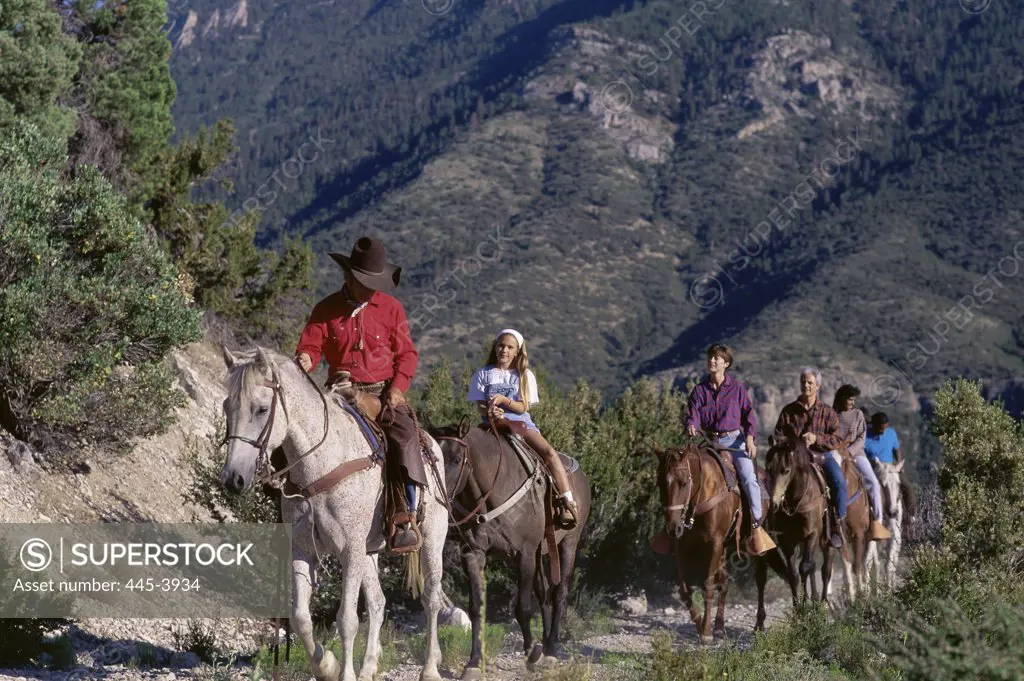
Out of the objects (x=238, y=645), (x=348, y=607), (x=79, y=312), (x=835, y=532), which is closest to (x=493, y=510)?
(x=348, y=607)

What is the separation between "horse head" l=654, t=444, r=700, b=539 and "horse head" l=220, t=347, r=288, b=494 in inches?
225

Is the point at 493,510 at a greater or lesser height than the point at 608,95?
lesser

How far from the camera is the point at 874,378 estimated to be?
253 ft

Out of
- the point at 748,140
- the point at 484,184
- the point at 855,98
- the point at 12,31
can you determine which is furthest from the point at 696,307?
the point at 12,31

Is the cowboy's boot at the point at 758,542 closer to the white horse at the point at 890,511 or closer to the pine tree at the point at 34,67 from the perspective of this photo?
the white horse at the point at 890,511

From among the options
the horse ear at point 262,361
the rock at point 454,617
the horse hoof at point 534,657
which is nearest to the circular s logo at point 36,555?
the rock at point 454,617

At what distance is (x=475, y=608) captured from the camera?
9.94 meters

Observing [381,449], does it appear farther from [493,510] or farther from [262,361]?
[493,510]

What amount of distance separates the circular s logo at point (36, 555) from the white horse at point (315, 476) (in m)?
5.51

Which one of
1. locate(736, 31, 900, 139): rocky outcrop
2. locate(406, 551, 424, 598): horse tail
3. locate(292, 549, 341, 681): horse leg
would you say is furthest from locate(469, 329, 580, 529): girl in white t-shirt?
locate(736, 31, 900, 139): rocky outcrop

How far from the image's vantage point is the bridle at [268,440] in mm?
7473

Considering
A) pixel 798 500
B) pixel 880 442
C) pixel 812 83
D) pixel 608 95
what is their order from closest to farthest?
pixel 798 500
pixel 880 442
pixel 608 95
pixel 812 83

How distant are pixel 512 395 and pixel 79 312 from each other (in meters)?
8.57

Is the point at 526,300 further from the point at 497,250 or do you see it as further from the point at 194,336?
the point at 194,336
